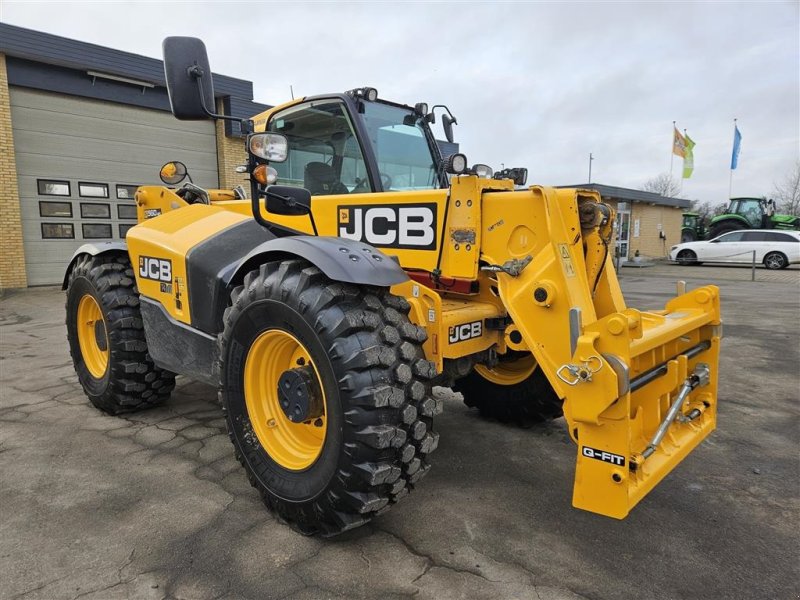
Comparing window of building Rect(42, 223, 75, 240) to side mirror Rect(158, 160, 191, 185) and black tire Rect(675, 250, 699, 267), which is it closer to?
side mirror Rect(158, 160, 191, 185)

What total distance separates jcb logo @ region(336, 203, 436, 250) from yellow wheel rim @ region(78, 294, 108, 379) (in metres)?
2.56

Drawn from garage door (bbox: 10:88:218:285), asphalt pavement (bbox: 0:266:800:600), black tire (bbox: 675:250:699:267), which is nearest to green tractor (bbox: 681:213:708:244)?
black tire (bbox: 675:250:699:267)

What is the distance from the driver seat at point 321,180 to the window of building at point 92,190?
10881 mm

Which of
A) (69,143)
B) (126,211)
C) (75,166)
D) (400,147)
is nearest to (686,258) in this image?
(126,211)

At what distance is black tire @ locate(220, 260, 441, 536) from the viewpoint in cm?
228

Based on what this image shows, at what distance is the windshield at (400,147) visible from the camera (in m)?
3.48

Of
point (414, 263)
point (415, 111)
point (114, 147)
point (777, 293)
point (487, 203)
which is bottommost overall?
point (777, 293)

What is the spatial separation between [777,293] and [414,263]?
1377 cm

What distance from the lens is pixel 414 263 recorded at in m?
3.13

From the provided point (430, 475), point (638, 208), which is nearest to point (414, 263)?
point (430, 475)

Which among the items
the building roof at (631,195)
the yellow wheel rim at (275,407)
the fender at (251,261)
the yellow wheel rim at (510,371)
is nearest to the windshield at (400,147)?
the fender at (251,261)

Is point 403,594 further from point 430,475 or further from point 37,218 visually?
point 37,218

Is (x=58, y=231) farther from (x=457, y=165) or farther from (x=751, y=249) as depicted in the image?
(x=751, y=249)

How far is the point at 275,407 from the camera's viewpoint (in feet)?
9.56
